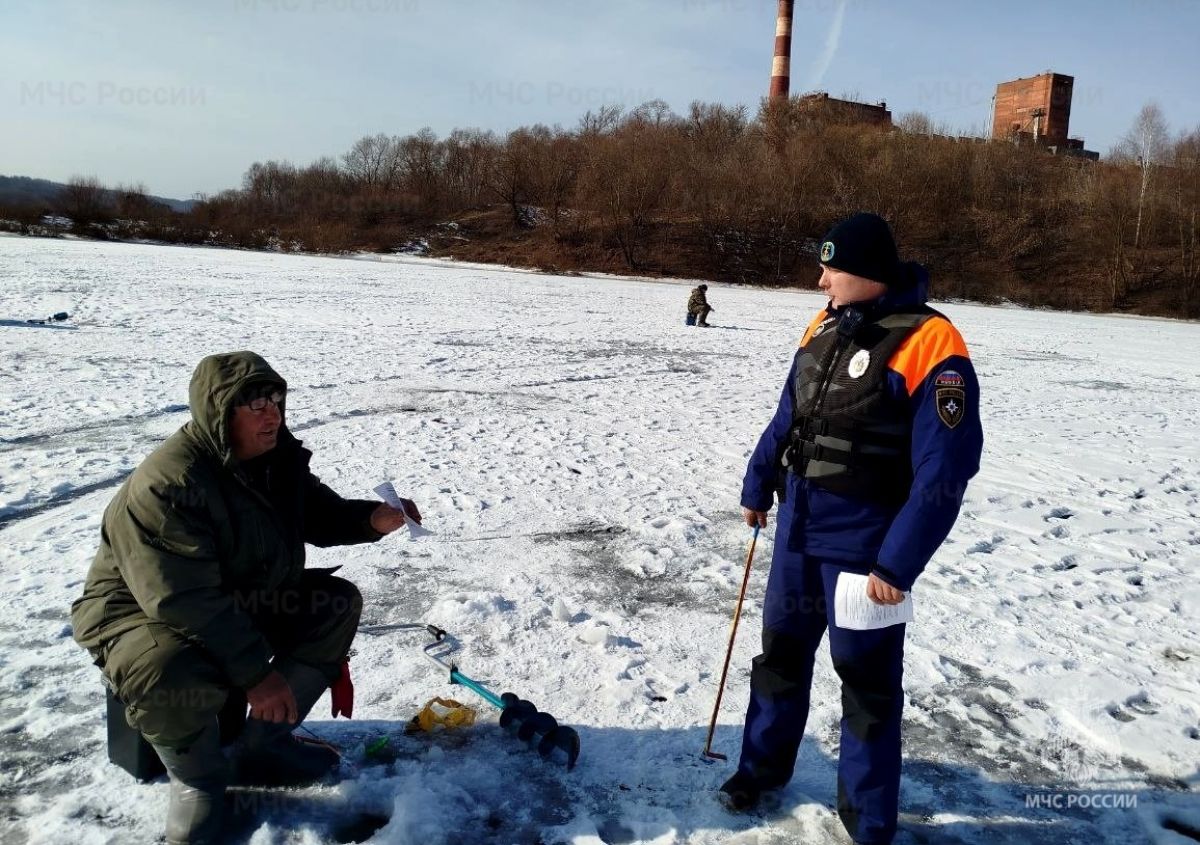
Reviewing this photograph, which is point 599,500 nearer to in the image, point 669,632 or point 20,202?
point 669,632

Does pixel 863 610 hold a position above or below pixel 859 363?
below

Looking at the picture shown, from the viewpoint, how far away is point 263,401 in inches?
109

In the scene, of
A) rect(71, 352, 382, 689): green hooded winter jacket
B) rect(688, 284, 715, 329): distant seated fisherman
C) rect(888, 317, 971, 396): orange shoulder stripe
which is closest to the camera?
rect(71, 352, 382, 689): green hooded winter jacket

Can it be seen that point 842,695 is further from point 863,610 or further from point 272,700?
point 272,700

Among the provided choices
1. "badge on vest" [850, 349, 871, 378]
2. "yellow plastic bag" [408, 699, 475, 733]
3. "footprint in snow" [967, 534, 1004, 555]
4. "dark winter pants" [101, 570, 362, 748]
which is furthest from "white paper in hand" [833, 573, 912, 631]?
"footprint in snow" [967, 534, 1004, 555]

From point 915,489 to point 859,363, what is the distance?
0.49 metres

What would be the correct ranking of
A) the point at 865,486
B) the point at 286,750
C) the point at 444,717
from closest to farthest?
the point at 865,486, the point at 286,750, the point at 444,717

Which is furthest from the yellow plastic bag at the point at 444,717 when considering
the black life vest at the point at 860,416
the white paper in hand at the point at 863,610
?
the black life vest at the point at 860,416

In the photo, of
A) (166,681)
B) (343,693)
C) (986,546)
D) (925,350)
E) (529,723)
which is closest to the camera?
(166,681)

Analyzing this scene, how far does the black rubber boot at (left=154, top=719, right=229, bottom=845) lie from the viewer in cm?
268

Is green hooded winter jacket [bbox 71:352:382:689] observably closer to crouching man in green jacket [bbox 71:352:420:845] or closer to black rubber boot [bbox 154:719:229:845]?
crouching man in green jacket [bbox 71:352:420:845]

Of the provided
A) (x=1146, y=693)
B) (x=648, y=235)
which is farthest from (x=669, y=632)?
(x=648, y=235)

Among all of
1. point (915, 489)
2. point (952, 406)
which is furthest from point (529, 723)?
point (952, 406)

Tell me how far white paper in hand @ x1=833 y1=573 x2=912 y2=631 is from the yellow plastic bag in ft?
5.70
